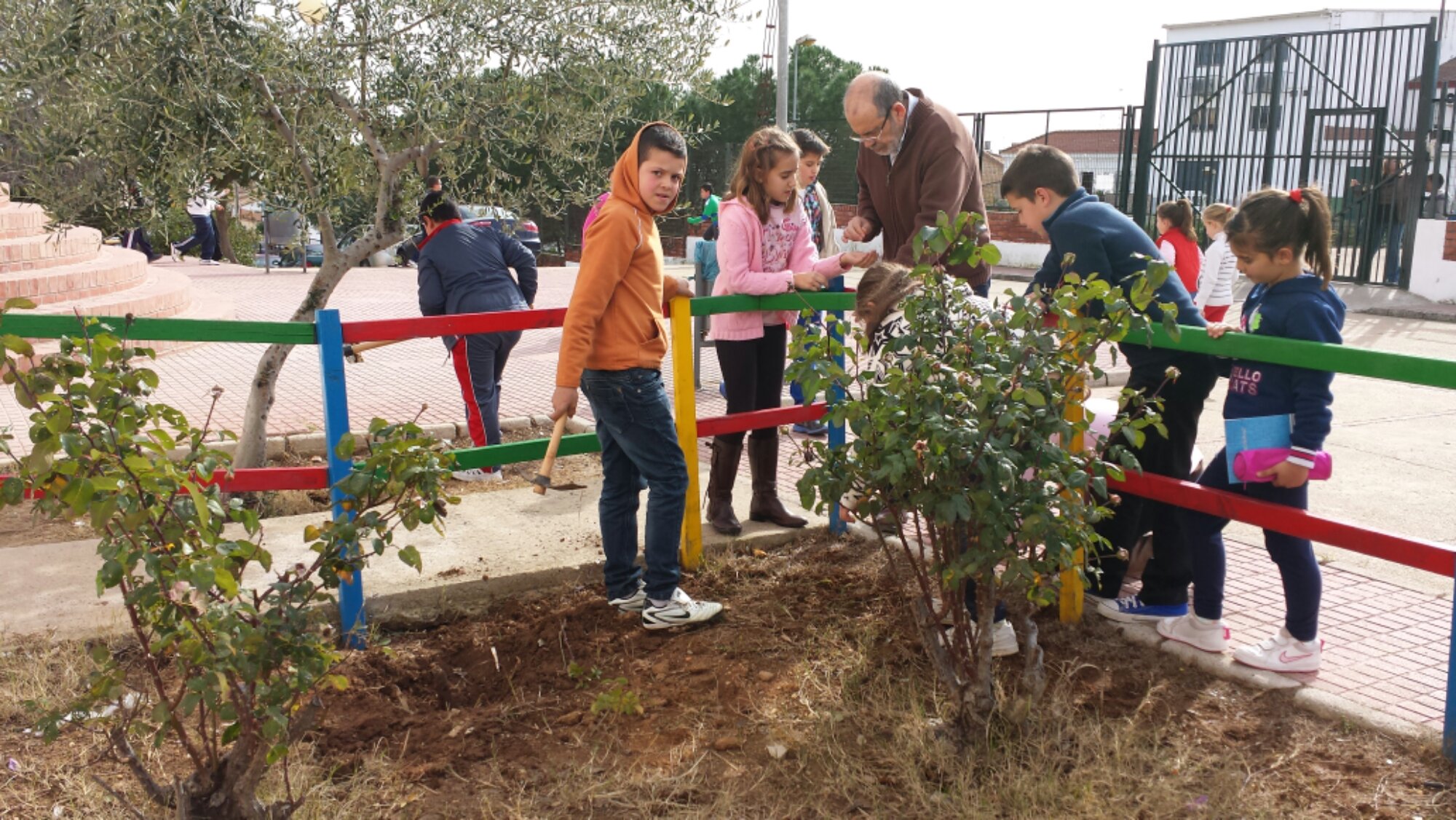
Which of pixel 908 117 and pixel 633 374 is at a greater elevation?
pixel 908 117

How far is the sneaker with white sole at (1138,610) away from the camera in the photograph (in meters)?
4.02

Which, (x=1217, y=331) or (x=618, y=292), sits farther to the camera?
(x=618, y=292)

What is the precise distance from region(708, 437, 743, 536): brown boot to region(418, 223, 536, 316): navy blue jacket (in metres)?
2.06

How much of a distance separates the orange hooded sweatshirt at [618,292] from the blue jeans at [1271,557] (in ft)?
6.09

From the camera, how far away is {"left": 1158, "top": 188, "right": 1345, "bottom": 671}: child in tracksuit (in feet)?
10.9

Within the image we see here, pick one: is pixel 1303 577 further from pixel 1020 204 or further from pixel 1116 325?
pixel 1020 204

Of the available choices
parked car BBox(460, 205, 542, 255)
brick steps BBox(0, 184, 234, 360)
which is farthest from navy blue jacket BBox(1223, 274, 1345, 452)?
brick steps BBox(0, 184, 234, 360)

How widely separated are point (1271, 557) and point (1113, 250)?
3.60 ft

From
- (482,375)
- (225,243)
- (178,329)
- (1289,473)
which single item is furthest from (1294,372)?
(225,243)

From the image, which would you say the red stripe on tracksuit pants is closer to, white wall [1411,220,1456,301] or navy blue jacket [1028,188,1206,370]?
navy blue jacket [1028,188,1206,370]

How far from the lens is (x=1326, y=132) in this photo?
65.7ft

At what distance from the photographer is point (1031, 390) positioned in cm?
281

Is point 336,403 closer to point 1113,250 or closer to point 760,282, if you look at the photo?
point 760,282

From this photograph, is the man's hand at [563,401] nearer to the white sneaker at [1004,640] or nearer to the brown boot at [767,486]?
the white sneaker at [1004,640]
